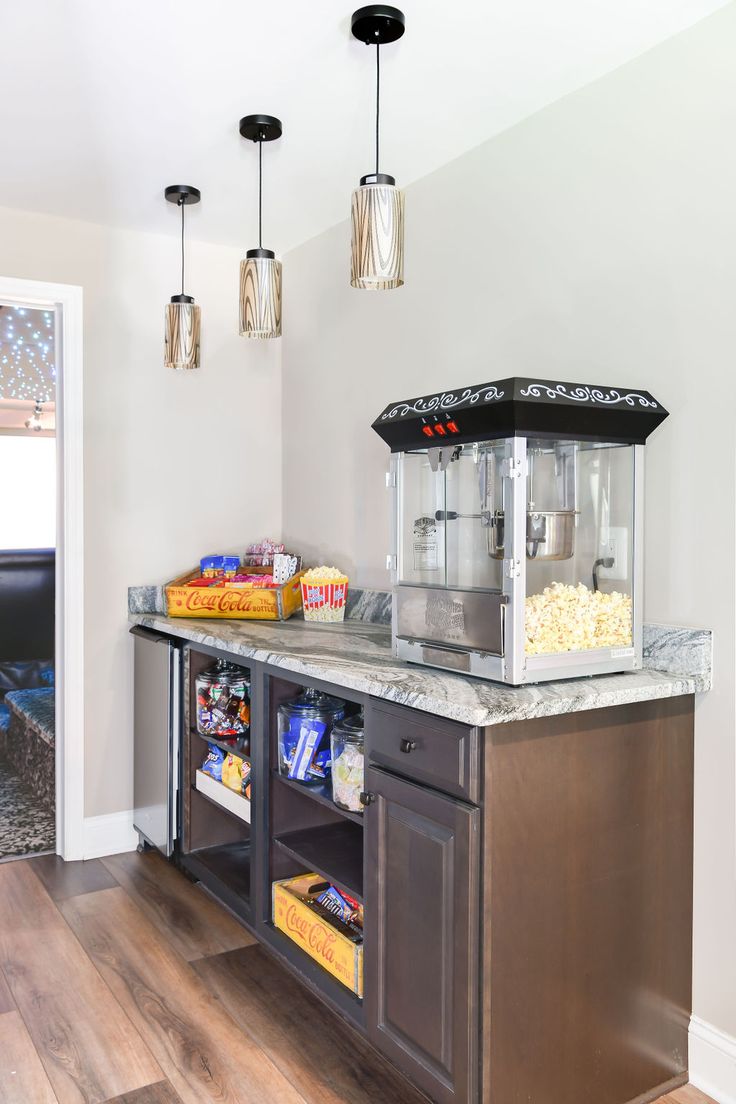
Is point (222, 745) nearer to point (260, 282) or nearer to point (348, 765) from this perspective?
point (348, 765)

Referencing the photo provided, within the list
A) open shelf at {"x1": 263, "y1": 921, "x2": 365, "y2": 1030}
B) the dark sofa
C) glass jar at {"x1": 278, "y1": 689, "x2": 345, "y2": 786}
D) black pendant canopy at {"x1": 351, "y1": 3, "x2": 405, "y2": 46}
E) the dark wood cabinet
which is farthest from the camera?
the dark sofa

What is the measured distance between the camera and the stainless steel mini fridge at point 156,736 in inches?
116

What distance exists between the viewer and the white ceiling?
6.29 feet

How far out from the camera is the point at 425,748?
1731mm

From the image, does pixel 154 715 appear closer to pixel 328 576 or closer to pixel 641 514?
pixel 328 576

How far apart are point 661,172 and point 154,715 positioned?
2.34 m

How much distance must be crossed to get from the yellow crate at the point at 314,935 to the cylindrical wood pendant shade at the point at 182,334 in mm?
1750

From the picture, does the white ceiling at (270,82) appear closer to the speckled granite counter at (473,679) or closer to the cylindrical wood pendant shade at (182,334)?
the cylindrical wood pendant shade at (182,334)

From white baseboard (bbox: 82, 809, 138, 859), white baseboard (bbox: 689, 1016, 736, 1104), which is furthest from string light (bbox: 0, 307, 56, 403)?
white baseboard (bbox: 689, 1016, 736, 1104)

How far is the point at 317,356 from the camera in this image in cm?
343

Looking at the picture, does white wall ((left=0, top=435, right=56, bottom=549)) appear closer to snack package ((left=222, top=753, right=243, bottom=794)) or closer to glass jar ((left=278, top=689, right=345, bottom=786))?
snack package ((left=222, top=753, right=243, bottom=794))

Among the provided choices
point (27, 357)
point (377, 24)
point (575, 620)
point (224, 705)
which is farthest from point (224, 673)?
point (27, 357)

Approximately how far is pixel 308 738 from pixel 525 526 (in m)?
0.89

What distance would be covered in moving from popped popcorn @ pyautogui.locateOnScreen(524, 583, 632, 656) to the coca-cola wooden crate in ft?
4.65
